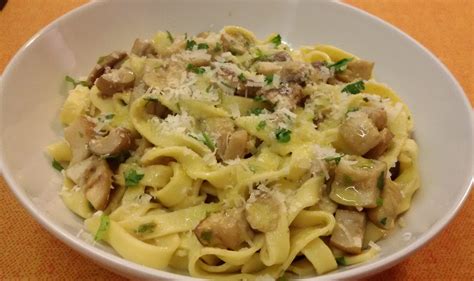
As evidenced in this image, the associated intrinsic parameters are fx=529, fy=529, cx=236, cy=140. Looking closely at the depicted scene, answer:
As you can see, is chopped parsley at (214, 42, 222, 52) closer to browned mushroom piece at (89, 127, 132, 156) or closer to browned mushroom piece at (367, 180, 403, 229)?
browned mushroom piece at (89, 127, 132, 156)

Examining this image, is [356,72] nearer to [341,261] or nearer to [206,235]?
[341,261]

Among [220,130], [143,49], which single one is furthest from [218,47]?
[220,130]

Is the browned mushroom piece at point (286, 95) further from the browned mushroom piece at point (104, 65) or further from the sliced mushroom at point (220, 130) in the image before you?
the browned mushroom piece at point (104, 65)

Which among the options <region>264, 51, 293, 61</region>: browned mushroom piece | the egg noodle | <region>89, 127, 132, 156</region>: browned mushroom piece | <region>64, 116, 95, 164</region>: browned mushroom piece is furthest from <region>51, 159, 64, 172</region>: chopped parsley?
<region>264, 51, 293, 61</region>: browned mushroom piece

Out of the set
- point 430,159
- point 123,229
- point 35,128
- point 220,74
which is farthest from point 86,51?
point 430,159

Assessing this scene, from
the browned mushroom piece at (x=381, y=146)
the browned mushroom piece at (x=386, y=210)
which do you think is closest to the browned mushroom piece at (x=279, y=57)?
the browned mushroom piece at (x=381, y=146)

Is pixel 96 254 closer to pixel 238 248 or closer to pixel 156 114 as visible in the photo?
pixel 238 248

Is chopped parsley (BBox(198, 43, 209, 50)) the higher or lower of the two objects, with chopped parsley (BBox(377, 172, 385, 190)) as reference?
higher
